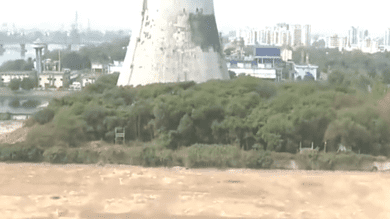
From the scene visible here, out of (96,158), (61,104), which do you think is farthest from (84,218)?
(61,104)

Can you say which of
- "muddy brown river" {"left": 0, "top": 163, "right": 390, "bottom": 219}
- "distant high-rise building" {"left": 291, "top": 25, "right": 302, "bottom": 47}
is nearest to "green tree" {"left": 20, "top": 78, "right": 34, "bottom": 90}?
"muddy brown river" {"left": 0, "top": 163, "right": 390, "bottom": 219}

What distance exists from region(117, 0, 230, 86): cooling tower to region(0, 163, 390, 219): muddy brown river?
3.78 m

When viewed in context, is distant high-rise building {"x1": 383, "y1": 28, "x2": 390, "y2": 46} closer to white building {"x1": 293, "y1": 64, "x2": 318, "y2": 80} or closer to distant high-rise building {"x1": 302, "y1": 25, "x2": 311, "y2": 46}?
distant high-rise building {"x1": 302, "y1": 25, "x2": 311, "y2": 46}

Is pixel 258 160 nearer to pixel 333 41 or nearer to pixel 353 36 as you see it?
pixel 333 41

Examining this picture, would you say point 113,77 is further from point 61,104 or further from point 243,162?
point 243,162

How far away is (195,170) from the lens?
11469mm

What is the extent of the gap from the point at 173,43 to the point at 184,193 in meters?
5.63

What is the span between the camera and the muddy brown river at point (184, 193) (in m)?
9.03

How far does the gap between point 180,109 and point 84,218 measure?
4.37 metres

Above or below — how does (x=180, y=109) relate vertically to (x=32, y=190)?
above

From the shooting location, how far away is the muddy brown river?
903 centimetres

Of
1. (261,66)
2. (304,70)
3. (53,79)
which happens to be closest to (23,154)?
(53,79)

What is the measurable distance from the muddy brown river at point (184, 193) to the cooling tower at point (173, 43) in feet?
12.4

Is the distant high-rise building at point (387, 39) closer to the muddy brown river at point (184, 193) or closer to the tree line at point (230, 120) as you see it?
the tree line at point (230, 120)
